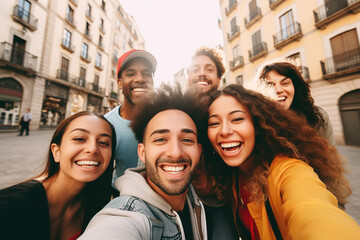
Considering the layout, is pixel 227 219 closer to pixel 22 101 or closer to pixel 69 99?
pixel 22 101

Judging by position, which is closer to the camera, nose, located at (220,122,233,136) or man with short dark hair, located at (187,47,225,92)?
nose, located at (220,122,233,136)

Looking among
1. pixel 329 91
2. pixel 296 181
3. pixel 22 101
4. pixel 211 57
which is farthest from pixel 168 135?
pixel 22 101

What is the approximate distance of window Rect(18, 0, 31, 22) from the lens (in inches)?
470

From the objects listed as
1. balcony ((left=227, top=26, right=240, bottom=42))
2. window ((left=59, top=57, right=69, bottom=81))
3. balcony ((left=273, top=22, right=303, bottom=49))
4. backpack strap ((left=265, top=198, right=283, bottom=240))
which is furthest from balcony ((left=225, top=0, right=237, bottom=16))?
backpack strap ((left=265, top=198, right=283, bottom=240))

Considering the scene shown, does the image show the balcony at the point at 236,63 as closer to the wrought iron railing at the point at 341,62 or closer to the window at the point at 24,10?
the wrought iron railing at the point at 341,62

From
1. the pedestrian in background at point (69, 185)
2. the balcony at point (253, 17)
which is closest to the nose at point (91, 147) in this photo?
the pedestrian in background at point (69, 185)

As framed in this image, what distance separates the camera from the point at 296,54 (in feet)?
36.5

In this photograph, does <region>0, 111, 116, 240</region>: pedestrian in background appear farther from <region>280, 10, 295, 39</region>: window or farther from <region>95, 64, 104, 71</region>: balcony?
<region>95, 64, 104, 71</region>: balcony

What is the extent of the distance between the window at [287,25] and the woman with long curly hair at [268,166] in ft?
43.7

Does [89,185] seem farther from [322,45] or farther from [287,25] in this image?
[287,25]

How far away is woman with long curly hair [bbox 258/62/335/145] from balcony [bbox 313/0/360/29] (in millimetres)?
10571

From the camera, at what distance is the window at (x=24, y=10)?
1193 centimetres

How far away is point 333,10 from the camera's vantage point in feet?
30.1

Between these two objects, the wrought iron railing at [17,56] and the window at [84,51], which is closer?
the wrought iron railing at [17,56]
